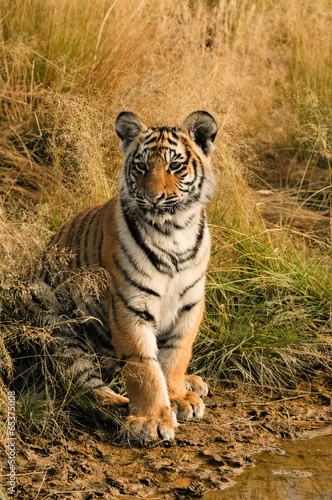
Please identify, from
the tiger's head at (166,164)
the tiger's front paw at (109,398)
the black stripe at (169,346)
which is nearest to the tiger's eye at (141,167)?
the tiger's head at (166,164)

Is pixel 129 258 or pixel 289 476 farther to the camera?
pixel 129 258

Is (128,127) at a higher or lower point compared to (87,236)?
higher

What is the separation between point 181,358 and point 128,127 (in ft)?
4.11

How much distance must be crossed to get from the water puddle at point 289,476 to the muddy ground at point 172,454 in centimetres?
6

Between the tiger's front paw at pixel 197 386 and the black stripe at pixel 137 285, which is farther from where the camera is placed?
the tiger's front paw at pixel 197 386

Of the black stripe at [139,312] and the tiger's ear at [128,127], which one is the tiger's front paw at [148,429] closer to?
the black stripe at [139,312]

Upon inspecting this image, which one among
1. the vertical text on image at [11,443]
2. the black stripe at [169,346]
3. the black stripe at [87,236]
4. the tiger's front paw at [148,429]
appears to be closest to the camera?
the vertical text on image at [11,443]

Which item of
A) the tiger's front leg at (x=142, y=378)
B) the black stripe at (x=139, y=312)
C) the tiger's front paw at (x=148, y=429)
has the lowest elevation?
the tiger's front paw at (x=148, y=429)

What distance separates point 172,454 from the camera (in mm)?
3434

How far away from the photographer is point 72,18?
639 cm

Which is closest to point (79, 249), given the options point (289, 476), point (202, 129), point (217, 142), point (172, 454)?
point (202, 129)

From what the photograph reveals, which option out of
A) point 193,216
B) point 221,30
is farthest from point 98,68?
point 193,216

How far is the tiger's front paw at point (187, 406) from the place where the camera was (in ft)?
12.3

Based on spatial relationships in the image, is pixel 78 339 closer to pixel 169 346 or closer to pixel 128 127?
pixel 169 346
